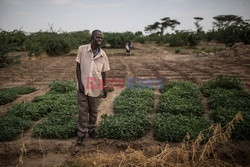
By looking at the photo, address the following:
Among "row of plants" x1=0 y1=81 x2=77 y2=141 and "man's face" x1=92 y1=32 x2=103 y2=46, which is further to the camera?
"row of plants" x1=0 y1=81 x2=77 y2=141

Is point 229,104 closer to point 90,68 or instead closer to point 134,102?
point 134,102

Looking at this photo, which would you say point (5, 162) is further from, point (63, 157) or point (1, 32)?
point (1, 32)

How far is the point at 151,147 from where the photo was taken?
3434 millimetres

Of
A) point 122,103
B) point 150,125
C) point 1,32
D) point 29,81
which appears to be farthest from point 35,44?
point 150,125

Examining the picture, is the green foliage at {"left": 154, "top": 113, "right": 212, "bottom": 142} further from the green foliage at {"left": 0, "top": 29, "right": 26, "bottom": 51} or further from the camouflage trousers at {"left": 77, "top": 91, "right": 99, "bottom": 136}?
the green foliage at {"left": 0, "top": 29, "right": 26, "bottom": 51}

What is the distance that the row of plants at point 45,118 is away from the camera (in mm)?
3848

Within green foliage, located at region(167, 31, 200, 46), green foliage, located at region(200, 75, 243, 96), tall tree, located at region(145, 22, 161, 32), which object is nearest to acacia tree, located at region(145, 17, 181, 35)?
tall tree, located at region(145, 22, 161, 32)

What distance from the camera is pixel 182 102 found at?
16.2 ft

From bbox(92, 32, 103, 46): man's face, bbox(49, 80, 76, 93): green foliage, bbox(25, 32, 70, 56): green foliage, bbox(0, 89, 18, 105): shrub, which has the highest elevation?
bbox(25, 32, 70, 56): green foliage

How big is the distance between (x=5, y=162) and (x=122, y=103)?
2.76m

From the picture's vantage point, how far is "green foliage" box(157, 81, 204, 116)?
4.60m

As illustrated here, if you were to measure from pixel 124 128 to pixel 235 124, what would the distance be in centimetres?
212

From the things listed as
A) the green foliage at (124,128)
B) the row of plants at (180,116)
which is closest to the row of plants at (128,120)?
the green foliage at (124,128)

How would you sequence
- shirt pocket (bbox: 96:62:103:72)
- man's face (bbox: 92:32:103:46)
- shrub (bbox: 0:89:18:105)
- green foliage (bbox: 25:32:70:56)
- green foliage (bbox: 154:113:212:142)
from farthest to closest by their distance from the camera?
green foliage (bbox: 25:32:70:56) → shrub (bbox: 0:89:18:105) → green foliage (bbox: 154:113:212:142) → shirt pocket (bbox: 96:62:103:72) → man's face (bbox: 92:32:103:46)
